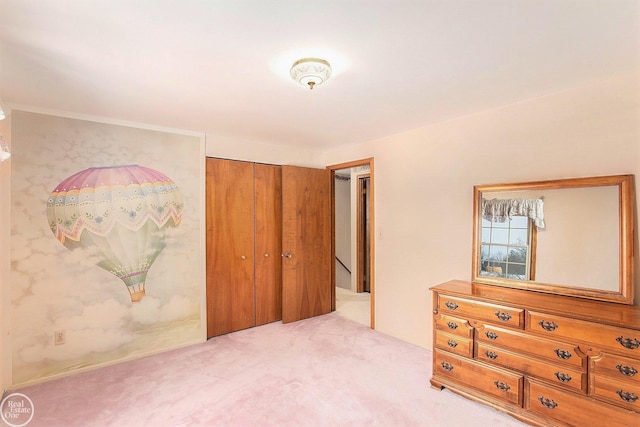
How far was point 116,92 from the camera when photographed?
213cm

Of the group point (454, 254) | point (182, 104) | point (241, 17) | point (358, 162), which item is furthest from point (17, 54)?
point (454, 254)

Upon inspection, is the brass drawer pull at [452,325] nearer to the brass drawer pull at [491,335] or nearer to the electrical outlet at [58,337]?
the brass drawer pull at [491,335]

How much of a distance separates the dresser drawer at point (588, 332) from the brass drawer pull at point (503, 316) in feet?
0.37

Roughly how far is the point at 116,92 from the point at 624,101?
353cm

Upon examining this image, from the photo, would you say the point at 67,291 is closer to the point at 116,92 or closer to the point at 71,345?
the point at 71,345

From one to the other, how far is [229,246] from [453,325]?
98.8 inches

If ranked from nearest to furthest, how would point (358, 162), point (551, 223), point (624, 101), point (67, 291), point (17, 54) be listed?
1. point (17, 54)
2. point (624, 101)
3. point (551, 223)
4. point (67, 291)
5. point (358, 162)

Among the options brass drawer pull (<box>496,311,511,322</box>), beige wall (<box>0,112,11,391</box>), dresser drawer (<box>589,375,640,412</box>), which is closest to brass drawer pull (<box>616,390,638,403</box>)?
dresser drawer (<box>589,375,640,412</box>)

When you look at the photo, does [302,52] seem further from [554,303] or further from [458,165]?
[554,303]

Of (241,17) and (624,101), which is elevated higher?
(241,17)

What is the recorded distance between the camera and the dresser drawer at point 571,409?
1603 millimetres

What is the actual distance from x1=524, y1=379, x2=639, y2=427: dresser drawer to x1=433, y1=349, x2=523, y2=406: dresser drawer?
0.08 m

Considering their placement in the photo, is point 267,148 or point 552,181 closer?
point 552,181

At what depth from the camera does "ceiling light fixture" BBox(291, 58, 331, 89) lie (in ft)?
5.44
